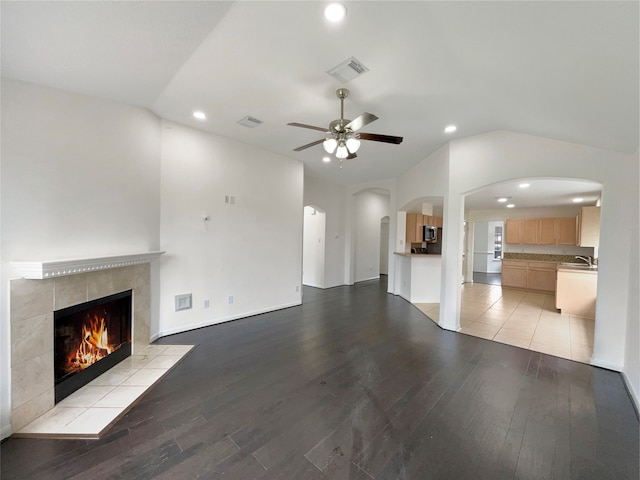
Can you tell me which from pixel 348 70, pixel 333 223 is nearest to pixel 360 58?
pixel 348 70

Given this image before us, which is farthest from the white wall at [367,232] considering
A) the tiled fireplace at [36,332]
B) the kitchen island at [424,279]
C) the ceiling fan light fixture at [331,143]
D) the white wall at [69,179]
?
the tiled fireplace at [36,332]

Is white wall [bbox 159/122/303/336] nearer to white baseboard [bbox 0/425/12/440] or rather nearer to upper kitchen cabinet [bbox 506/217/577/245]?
white baseboard [bbox 0/425/12/440]

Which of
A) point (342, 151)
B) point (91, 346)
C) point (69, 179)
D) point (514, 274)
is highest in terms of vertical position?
point (342, 151)

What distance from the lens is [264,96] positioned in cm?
271

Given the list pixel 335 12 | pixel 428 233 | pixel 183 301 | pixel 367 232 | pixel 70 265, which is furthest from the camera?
pixel 367 232

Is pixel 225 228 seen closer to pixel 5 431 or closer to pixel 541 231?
pixel 5 431

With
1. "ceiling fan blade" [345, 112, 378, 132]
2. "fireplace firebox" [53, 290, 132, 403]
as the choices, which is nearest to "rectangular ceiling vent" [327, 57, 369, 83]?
"ceiling fan blade" [345, 112, 378, 132]

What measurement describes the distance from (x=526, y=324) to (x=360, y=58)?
4.95 meters

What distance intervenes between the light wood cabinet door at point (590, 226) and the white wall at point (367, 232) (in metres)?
4.97

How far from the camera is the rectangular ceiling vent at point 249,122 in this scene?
10.7 feet

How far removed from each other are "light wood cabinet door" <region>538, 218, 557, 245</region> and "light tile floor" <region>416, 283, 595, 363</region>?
5.58ft

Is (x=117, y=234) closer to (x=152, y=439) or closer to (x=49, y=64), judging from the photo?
(x=49, y=64)

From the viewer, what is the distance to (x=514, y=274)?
746 cm

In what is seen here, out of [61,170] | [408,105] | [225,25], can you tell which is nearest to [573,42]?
[408,105]
